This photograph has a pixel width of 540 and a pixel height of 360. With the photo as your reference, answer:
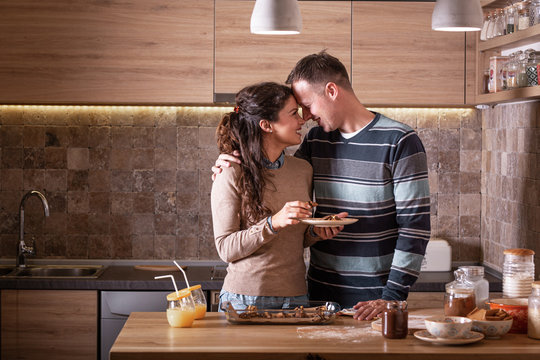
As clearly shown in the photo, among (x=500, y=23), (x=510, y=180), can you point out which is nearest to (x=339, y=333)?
(x=510, y=180)

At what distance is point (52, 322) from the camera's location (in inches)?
143

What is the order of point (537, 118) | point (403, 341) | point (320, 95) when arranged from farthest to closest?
point (537, 118) → point (320, 95) → point (403, 341)

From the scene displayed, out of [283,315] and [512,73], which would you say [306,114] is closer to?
[283,315]

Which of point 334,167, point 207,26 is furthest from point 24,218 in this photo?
point 334,167

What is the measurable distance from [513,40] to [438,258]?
49.3 inches

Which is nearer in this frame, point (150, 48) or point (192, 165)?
point (150, 48)

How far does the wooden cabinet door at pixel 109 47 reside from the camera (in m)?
3.79

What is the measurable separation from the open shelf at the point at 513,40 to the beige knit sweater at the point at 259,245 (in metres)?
1.29

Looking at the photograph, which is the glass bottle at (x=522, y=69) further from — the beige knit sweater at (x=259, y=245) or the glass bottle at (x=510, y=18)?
the beige knit sweater at (x=259, y=245)

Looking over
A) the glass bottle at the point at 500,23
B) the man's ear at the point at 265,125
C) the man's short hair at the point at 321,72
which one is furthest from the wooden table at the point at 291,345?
the glass bottle at the point at 500,23

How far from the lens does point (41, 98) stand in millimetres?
3803

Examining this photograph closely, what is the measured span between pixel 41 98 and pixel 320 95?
1.79 metres

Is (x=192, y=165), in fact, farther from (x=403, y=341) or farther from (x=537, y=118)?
(x=403, y=341)

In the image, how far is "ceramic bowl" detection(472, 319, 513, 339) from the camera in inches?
84.4
